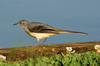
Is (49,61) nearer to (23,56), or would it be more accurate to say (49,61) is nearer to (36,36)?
(23,56)

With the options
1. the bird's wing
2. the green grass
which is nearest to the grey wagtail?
the bird's wing

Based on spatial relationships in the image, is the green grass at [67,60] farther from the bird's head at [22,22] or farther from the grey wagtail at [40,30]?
the bird's head at [22,22]

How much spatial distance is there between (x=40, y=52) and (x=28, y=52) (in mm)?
509

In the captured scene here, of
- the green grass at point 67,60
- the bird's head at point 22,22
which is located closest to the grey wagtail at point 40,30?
the bird's head at point 22,22

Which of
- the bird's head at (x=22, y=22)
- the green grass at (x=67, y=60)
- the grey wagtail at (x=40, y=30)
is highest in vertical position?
the bird's head at (x=22, y=22)

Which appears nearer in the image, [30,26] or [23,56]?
[23,56]

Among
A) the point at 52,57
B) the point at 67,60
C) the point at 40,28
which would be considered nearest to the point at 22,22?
the point at 40,28

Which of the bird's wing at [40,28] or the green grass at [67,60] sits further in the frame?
the bird's wing at [40,28]

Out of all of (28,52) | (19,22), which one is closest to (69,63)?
(28,52)

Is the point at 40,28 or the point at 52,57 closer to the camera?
the point at 52,57

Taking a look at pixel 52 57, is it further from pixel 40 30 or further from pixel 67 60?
pixel 40 30

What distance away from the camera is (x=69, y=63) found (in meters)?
9.02

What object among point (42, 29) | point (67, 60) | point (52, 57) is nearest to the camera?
point (67, 60)

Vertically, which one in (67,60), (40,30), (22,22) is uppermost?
(22,22)
